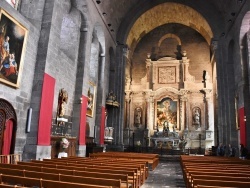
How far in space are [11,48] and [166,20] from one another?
62.4ft

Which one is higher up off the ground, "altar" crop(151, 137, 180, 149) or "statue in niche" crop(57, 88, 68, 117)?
"statue in niche" crop(57, 88, 68, 117)

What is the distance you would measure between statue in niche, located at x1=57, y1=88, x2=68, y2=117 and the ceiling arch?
1120 centimetres

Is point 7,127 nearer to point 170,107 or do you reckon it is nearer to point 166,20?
point 170,107

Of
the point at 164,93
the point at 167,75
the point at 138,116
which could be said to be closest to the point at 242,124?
the point at 164,93

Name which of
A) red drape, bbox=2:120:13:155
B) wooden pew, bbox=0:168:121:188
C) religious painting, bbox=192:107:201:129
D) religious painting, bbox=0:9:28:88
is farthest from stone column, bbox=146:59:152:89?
wooden pew, bbox=0:168:121:188

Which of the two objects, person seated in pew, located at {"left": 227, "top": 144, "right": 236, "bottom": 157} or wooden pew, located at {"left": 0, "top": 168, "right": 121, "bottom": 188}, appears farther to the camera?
person seated in pew, located at {"left": 227, "top": 144, "right": 236, "bottom": 157}

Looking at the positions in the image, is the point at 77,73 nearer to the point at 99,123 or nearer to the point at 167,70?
the point at 99,123

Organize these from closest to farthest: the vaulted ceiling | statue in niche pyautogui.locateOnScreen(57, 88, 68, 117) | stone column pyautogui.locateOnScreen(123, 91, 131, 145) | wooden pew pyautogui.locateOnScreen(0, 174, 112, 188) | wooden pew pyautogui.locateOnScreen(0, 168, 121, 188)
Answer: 1. wooden pew pyautogui.locateOnScreen(0, 174, 112, 188)
2. wooden pew pyautogui.locateOnScreen(0, 168, 121, 188)
3. statue in niche pyautogui.locateOnScreen(57, 88, 68, 117)
4. the vaulted ceiling
5. stone column pyautogui.locateOnScreen(123, 91, 131, 145)

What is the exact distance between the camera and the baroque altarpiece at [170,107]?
69.6 ft

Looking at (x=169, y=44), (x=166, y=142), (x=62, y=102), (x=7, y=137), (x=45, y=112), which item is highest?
(x=169, y=44)

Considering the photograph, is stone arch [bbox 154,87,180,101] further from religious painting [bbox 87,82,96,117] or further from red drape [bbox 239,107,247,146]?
red drape [bbox 239,107,247,146]

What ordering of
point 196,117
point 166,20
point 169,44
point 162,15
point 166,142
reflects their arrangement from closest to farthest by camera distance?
point 166,142 < point 196,117 < point 162,15 < point 166,20 < point 169,44

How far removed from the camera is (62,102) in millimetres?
11477

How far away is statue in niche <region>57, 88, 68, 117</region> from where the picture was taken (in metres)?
11.3
